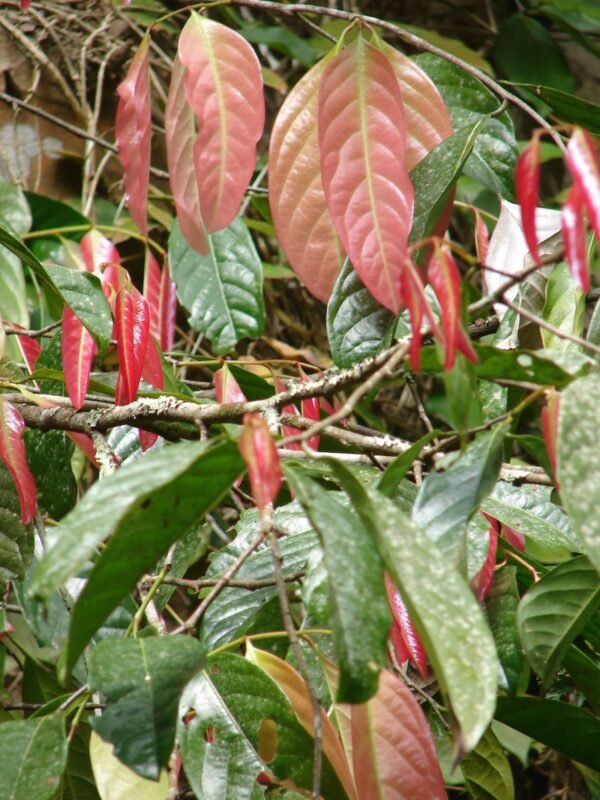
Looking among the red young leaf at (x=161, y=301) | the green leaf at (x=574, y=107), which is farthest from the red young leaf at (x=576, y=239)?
the red young leaf at (x=161, y=301)

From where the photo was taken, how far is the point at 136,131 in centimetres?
96

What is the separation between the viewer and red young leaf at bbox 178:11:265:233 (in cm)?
87

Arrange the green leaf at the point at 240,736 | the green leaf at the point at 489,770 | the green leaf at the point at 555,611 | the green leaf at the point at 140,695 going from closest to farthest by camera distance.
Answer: the green leaf at the point at 140,695 → the green leaf at the point at 240,736 → the green leaf at the point at 555,611 → the green leaf at the point at 489,770

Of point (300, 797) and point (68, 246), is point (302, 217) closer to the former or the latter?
point (300, 797)

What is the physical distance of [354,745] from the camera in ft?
2.22

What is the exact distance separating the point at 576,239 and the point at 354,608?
0.72ft

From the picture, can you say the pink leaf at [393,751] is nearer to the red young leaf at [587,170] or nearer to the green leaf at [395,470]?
the green leaf at [395,470]

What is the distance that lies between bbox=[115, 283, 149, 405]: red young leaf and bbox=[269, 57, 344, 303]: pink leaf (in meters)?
0.17

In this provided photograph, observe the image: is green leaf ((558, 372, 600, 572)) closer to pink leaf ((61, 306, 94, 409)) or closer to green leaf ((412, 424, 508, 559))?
green leaf ((412, 424, 508, 559))

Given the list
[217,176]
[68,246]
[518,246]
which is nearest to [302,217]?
[217,176]

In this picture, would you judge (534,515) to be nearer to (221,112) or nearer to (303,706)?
(303,706)

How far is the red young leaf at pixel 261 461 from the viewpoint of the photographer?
1.61 feet

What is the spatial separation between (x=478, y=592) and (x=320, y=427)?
1.29 ft

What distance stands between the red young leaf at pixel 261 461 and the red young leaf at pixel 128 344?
372 millimetres
